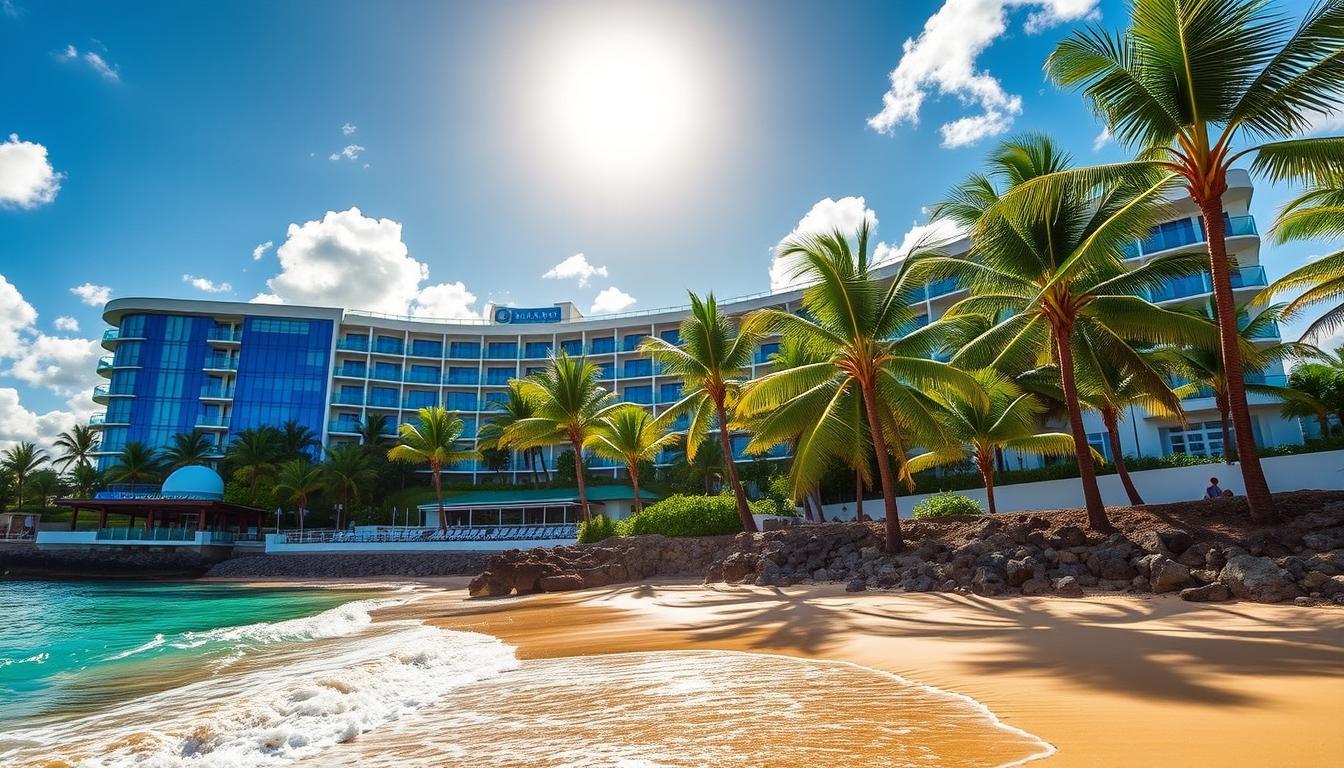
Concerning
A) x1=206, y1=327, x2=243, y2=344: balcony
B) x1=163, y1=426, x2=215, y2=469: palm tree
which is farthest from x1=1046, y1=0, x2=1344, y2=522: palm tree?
x1=206, y1=327, x2=243, y2=344: balcony

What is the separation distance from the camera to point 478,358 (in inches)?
2488

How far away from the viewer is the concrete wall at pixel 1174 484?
1923 centimetres

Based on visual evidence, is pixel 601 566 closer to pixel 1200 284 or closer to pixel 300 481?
pixel 1200 284

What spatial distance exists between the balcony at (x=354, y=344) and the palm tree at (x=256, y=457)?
42.2 feet

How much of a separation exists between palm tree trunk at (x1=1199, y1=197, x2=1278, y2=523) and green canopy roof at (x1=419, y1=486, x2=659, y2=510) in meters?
36.8

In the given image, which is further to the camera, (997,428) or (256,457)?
(256,457)

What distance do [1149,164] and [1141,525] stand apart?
578cm

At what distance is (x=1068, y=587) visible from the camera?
9984 mm

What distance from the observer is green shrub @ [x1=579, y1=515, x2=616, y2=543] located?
25.3 meters

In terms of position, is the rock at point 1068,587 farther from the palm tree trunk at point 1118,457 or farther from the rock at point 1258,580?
the palm tree trunk at point 1118,457

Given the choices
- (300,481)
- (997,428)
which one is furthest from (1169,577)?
(300,481)

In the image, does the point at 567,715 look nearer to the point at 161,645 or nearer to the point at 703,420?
the point at 161,645

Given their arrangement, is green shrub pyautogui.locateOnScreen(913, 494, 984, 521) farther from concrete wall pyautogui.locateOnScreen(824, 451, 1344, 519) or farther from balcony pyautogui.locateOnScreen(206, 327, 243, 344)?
balcony pyautogui.locateOnScreen(206, 327, 243, 344)

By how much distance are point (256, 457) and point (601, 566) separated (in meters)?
39.2
